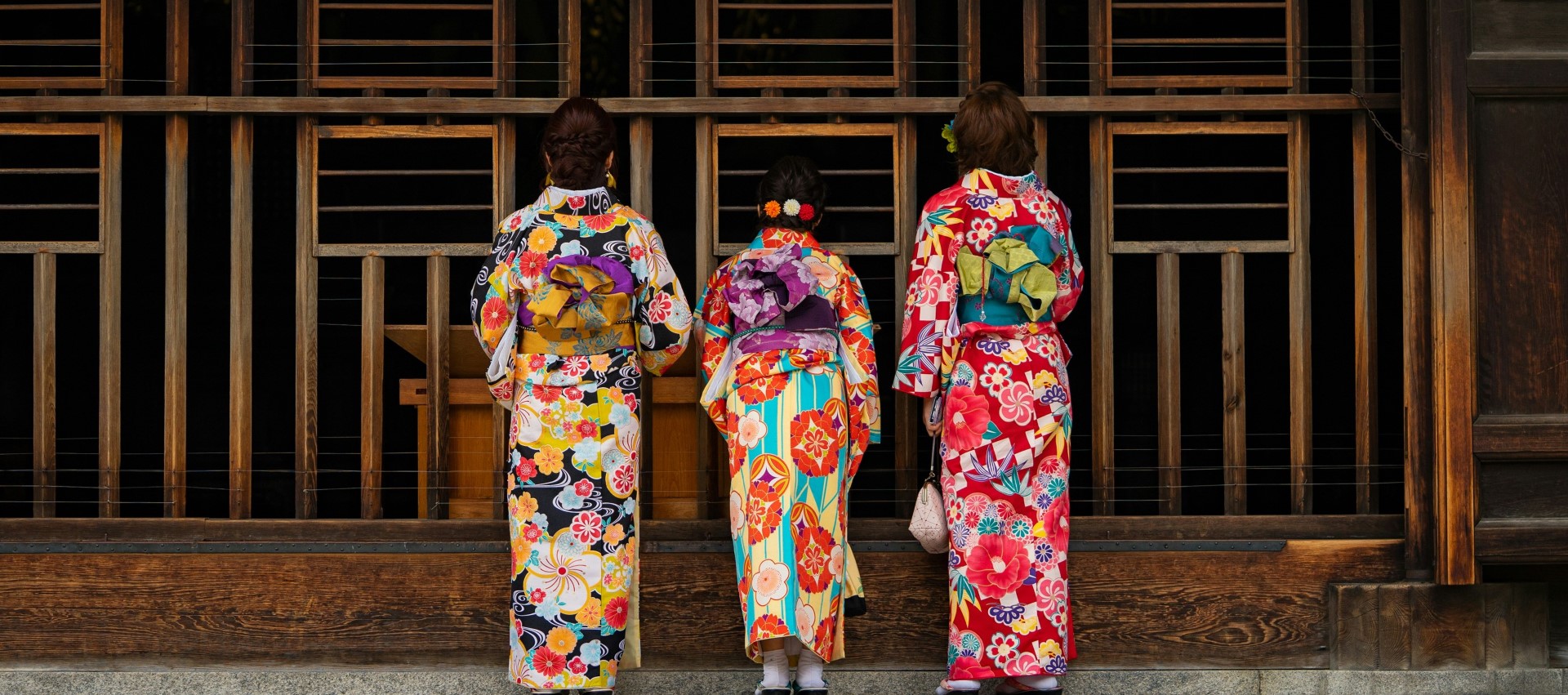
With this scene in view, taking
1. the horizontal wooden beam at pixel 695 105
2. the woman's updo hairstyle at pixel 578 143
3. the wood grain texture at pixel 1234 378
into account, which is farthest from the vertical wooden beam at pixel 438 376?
the wood grain texture at pixel 1234 378

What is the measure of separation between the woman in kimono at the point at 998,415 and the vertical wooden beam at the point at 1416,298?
4.20 feet

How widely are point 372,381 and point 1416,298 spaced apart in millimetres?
3835

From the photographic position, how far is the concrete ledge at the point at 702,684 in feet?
18.7

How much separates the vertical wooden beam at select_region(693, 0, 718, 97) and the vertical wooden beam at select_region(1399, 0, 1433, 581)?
8.29 ft

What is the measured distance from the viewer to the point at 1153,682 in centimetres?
573

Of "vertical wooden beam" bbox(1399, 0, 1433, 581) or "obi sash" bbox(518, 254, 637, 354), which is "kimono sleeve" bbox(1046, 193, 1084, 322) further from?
"obi sash" bbox(518, 254, 637, 354)

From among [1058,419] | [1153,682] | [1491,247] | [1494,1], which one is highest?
[1494,1]

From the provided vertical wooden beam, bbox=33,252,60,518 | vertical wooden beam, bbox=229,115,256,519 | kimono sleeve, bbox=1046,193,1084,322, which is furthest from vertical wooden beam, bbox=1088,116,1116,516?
vertical wooden beam, bbox=33,252,60,518

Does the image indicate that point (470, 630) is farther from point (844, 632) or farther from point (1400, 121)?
point (1400, 121)

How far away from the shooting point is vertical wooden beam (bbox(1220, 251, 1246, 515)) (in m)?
5.88

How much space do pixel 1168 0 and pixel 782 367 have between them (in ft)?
7.03

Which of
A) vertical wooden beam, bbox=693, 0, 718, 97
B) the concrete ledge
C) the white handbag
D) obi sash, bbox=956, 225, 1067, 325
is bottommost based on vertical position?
the concrete ledge

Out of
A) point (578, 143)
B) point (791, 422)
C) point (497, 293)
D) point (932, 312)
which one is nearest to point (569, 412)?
point (497, 293)

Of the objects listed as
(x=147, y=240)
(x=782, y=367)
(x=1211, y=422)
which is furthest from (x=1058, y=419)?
(x=147, y=240)
